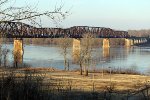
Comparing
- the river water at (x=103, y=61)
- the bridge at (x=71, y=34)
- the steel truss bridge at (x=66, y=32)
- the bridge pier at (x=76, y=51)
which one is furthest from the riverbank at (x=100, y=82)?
the steel truss bridge at (x=66, y=32)

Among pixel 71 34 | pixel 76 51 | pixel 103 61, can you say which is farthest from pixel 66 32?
pixel 103 61

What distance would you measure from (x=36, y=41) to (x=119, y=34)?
1551 inches

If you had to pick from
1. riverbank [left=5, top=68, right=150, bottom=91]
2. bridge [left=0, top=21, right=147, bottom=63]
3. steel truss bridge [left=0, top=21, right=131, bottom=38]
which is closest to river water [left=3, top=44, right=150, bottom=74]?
bridge [left=0, top=21, right=147, bottom=63]

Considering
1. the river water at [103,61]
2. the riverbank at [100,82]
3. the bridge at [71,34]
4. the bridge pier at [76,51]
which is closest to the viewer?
the riverbank at [100,82]

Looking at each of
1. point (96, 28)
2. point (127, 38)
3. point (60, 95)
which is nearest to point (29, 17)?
point (60, 95)

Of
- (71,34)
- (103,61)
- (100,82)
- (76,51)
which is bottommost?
(103,61)

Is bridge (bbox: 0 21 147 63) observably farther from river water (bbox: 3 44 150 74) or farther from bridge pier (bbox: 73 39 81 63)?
river water (bbox: 3 44 150 74)

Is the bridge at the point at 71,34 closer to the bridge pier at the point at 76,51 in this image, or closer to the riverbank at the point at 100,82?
the bridge pier at the point at 76,51

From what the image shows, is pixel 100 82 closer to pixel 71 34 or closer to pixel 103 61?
pixel 103 61

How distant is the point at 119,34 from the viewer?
→ 178875 millimetres

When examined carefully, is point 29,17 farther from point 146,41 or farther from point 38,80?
point 146,41

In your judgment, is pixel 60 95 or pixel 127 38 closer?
pixel 60 95

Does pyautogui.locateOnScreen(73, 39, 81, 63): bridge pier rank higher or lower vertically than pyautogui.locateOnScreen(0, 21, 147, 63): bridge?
lower

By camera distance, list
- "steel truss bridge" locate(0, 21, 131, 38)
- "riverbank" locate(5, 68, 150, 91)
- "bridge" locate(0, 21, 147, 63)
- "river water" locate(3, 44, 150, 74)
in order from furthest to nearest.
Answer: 1. "steel truss bridge" locate(0, 21, 131, 38)
2. "bridge" locate(0, 21, 147, 63)
3. "river water" locate(3, 44, 150, 74)
4. "riverbank" locate(5, 68, 150, 91)
